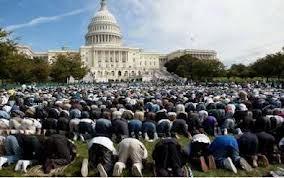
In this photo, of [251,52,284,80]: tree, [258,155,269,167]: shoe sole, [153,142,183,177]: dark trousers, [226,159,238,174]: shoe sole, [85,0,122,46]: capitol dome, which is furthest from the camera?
[85,0,122,46]: capitol dome

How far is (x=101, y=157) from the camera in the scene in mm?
12297

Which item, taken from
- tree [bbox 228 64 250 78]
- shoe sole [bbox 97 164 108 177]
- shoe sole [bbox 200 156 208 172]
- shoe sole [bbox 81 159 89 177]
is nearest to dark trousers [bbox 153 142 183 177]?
shoe sole [bbox 200 156 208 172]

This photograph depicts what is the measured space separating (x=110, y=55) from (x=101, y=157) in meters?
158

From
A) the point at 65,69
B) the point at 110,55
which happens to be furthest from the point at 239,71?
the point at 110,55

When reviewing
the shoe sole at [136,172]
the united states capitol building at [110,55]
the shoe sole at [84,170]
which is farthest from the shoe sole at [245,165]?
the united states capitol building at [110,55]

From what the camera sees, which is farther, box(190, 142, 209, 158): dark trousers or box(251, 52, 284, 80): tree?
box(251, 52, 284, 80): tree

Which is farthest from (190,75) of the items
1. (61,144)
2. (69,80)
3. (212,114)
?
(61,144)

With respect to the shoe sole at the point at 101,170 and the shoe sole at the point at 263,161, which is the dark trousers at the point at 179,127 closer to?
the shoe sole at the point at 263,161

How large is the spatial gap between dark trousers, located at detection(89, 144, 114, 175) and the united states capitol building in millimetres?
139762

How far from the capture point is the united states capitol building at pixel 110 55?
163375mm

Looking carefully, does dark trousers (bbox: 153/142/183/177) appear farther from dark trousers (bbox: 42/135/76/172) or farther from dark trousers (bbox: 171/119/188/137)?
dark trousers (bbox: 171/119/188/137)

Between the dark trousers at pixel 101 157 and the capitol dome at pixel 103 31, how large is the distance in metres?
161

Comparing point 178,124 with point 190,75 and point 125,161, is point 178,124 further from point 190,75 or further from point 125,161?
point 190,75

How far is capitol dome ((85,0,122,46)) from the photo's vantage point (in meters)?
173
